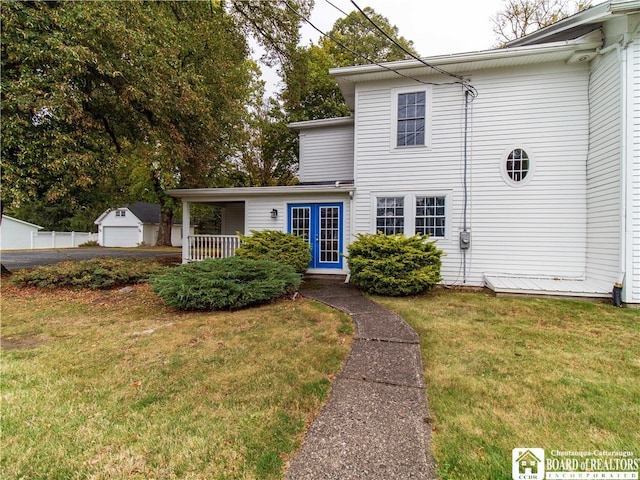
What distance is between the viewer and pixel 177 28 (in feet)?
A: 28.4

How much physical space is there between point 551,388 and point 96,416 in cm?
394

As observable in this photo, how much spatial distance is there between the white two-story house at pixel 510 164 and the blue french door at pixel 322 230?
0.04 m

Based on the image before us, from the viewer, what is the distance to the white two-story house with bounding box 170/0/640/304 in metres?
6.04

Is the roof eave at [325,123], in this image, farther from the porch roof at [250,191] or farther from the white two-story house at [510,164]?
the porch roof at [250,191]

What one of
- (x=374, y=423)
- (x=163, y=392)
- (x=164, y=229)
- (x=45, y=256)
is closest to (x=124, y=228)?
(x=164, y=229)

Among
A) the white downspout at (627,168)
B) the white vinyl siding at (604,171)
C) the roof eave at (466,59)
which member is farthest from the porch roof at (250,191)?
the white downspout at (627,168)

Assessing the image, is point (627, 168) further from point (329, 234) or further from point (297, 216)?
point (297, 216)

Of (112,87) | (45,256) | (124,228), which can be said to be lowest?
(45,256)

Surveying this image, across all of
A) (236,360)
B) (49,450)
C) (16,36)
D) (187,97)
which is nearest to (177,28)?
(187,97)

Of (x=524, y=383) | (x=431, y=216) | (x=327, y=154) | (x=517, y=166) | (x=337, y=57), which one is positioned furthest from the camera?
(x=337, y=57)

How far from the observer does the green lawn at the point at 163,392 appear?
193cm

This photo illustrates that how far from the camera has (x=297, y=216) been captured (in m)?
9.23

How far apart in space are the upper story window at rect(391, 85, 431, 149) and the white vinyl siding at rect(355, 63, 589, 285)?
0.56ft

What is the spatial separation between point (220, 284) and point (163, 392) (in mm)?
2883
